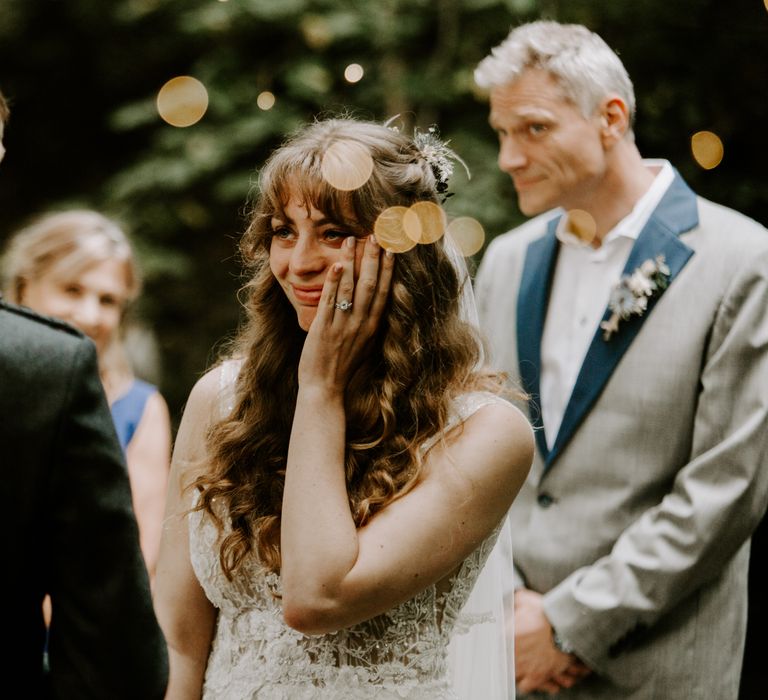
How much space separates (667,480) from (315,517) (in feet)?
4.15

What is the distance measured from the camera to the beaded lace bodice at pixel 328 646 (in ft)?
6.68

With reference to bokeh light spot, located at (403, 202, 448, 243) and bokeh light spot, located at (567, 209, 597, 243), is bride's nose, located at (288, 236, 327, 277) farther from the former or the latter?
bokeh light spot, located at (567, 209, 597, 243)

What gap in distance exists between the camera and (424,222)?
2150 millimetres

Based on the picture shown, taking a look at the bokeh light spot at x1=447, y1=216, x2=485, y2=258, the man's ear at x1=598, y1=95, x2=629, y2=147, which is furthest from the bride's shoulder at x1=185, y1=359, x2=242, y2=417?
the bokeh light spot at x1=447, y1=216, x2=485, y2=258

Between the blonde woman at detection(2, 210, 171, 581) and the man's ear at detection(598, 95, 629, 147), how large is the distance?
1.91 metres

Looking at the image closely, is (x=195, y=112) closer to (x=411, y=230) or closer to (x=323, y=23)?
(x=323, y=23)

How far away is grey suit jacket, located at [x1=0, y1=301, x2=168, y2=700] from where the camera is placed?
1401mm

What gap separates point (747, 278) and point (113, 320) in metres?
2.29

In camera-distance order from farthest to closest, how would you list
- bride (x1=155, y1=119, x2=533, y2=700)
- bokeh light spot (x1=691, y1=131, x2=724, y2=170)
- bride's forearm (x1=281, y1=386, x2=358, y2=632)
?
bokeh light spot (x1=691, y1=131, x2=724, y2=170)
bride (x1=155, y1=119, x2=533, y2=700)
bride's forearm (x1=281, y1=386, x2=358, y2=632)

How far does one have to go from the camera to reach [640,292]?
9.05 feet

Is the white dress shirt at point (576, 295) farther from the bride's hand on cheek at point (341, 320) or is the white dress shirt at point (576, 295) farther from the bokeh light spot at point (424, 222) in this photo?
the bride's hand on cheek at point (341, 320)

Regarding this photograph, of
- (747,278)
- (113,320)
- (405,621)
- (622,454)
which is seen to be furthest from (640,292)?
(113,320)

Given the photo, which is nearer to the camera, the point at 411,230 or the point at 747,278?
the point at 411,230

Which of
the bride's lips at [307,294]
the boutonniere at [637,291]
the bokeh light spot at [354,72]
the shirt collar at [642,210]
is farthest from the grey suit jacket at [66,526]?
the bokeh light spot at [354,72]
